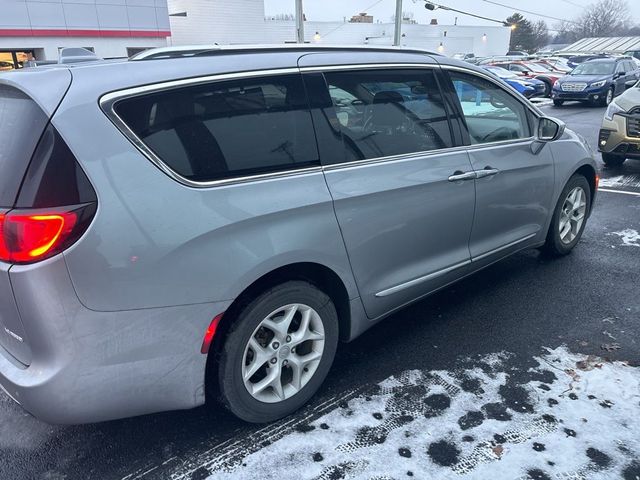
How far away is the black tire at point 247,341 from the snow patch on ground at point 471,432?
14cm

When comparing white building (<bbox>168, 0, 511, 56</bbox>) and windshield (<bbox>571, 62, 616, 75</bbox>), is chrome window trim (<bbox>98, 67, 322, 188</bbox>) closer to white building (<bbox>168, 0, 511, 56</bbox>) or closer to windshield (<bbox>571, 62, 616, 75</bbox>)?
white building (<bbox>168, 0, 511, 56</bbox>)

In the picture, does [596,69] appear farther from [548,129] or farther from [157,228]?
[157,228]

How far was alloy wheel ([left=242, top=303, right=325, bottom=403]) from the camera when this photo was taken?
245 cm

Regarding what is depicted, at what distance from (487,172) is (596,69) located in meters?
18.9

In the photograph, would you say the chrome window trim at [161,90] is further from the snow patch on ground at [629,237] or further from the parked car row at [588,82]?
the parked car row at [588,82]

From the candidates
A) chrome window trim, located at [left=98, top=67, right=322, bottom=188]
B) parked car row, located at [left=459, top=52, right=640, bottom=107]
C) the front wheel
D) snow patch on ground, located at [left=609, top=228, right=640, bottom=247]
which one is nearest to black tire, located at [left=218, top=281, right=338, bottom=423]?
chrome window trim, located at [left=98, top=67, right=322, bottom=188]

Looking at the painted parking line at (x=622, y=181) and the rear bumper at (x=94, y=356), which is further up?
the rear bumper at (x=94, y=356)

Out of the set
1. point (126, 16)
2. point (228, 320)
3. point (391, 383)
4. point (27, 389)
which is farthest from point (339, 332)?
point (126, 16)

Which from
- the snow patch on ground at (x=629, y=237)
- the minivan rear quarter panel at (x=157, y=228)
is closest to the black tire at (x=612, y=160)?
the snow patch on ground at (x=629, y=237)

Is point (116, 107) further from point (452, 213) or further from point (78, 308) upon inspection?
point (452, 213)

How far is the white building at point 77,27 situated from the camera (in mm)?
21438

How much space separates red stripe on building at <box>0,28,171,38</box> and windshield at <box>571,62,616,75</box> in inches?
752

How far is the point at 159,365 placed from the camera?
2.17 m

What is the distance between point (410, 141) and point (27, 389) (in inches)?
89.9
